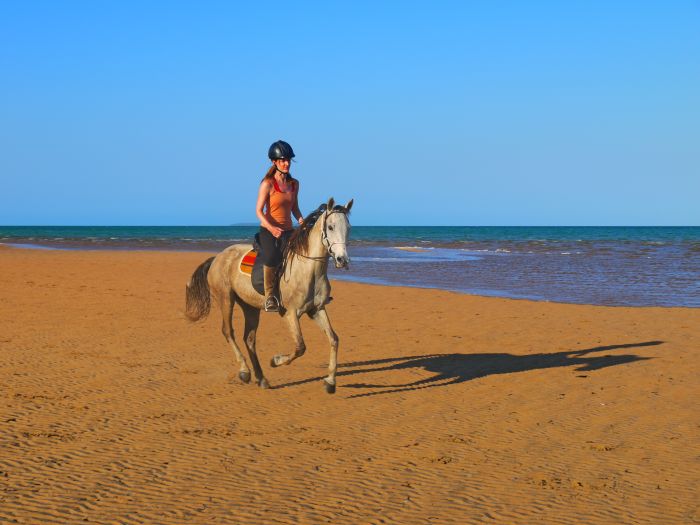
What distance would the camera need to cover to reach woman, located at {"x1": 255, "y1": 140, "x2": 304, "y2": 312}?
9625 mm

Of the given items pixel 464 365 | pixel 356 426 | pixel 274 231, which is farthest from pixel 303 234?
pixel 464 365

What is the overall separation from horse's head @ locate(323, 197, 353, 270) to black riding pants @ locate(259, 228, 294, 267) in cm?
82

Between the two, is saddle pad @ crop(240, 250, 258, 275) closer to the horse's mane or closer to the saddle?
the saddle

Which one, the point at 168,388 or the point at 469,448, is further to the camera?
the point at 168,388

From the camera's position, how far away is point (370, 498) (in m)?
5.64

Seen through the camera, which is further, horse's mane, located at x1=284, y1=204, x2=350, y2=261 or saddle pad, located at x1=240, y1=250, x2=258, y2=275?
saddle pad, located at x1=240, y1=250, x2=258, y2=275

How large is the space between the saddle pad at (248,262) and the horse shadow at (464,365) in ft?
5.20

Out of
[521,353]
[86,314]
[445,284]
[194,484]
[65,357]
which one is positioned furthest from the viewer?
[445,284]

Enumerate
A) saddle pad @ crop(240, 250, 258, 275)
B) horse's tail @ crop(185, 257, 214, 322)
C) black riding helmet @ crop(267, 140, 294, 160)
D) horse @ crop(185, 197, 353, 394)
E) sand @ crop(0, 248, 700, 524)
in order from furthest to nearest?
1. horse's tail @ crop(185, 257, 214, 322)
2. saddle pad @ crop(240, 250, 258, 275)
3. black riding helmet @ crop(267, 140, 294, 160)
4. horse @ crop(185, 197, 353, 394)
5. sand @ crop(0, 248, 700, 524)

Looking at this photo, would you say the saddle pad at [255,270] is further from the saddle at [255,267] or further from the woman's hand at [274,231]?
the woman's hand at [274,231]

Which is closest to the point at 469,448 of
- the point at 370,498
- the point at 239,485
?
the point at 370,498

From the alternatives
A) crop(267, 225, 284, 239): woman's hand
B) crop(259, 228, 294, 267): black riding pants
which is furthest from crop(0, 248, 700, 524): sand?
crop(267, 225, 284, 239): woman's hand

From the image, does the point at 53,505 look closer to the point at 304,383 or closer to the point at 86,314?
the point at 304,383

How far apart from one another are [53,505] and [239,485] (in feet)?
4.33
